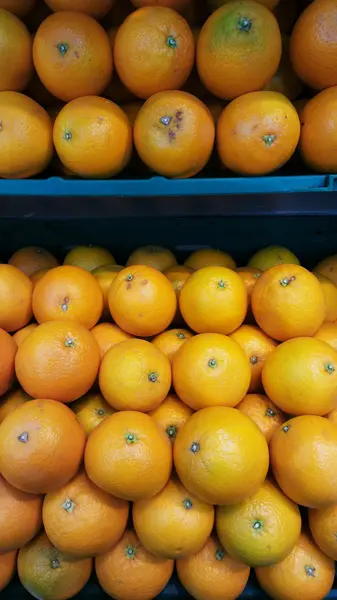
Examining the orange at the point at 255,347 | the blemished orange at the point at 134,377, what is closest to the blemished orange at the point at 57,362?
the blemished orange at the point at 134,377

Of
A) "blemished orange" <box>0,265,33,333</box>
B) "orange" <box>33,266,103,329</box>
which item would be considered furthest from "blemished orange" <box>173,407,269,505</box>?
"blemished orange" <box>0,265,33,333</box>

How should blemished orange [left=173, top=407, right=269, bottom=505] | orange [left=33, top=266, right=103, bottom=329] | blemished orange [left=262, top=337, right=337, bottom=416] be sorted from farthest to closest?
1. orange [left=33, top=266, right=103, bottom=329]
2. blemished orange [left=262, top=337, right=337, bottom=416]
3. blemished orange [left=173, top=407, right=269, bottom=505]

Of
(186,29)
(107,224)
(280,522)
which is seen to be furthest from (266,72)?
(280,522)

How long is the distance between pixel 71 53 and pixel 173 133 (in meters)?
0.27

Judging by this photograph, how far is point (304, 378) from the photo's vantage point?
0.94m

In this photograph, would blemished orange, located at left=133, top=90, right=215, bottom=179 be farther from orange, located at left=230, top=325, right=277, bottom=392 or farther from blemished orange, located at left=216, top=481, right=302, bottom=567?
blemished orange, located at left=216, top=481, right=302, bottom=567

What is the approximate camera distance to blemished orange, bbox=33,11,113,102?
93cm

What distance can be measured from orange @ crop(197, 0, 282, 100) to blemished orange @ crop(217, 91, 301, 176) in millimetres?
42

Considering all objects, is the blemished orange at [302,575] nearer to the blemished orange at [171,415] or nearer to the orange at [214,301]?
the blemished orange at [171,415]

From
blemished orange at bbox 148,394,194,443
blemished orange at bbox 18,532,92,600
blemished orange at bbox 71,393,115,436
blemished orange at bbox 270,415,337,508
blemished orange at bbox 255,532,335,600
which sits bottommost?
blemished orange at bbox 18,532,92,600

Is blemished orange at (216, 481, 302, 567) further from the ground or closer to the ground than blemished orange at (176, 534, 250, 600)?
further from the ground

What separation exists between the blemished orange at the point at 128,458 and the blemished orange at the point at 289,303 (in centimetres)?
37

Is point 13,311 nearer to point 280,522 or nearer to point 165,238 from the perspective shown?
point 165,238

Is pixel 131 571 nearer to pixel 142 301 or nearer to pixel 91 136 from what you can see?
pixel 142 301
